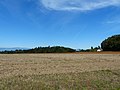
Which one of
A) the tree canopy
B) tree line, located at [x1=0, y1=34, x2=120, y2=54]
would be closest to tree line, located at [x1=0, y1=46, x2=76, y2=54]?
tree line, located at [x1=0, y1=34, x2=120, y2=54]

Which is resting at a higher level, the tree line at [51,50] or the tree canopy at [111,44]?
the tree canopy at [111,44]

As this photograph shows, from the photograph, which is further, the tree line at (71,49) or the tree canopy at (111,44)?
the tree canopy at (111,44)

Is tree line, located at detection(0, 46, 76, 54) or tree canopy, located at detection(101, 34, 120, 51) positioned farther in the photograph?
tree canopy, located at detection(101, 34, 120, 51)

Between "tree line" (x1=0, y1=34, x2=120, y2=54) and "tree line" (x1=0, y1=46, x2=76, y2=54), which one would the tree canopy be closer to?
"tree line" (x1=0, y1=34, x2=120, y2=54)

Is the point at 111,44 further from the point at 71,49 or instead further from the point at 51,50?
the point at 51,50

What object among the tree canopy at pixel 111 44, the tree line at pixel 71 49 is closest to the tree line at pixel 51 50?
the tree line at pixel 71 49

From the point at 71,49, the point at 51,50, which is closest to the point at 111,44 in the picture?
the point at 71,49

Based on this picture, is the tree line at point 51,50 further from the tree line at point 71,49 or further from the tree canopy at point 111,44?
the tree canopy at point 111,44

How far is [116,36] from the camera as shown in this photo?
258ft

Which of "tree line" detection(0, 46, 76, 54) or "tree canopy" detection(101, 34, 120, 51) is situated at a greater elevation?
"tree canopy" detection(101, 34, 120, 51)

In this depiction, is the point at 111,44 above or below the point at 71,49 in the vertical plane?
above

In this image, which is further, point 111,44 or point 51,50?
point 111,44

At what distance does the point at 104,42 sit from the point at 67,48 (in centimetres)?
985

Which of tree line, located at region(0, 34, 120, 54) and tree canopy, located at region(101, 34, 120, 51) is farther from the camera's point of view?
tree canopy, located at region(101, 34, 120, 51)
